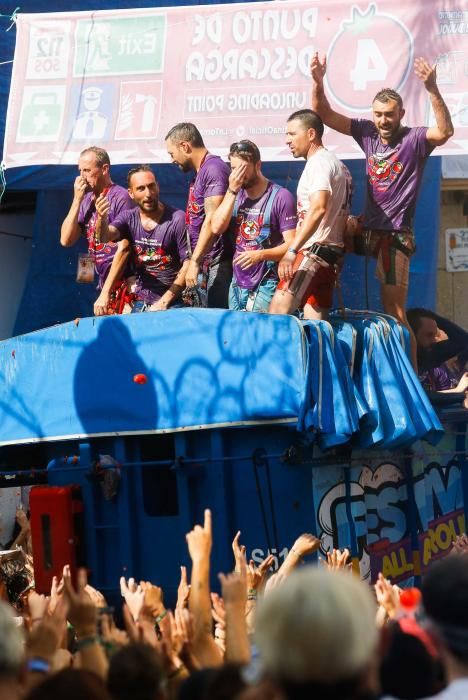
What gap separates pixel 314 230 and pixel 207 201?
115 centimetres

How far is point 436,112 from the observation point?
9.98m

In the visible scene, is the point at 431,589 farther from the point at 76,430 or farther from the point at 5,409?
the point at 5,409

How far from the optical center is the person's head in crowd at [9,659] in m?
2.88

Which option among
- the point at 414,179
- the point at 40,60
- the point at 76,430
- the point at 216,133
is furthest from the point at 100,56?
the point at 76,430

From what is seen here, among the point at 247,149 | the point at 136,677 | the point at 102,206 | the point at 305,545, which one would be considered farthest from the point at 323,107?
the point at 136,677

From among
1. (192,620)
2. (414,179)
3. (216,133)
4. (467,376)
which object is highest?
(216,133)

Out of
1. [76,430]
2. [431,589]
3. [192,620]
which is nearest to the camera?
[431,589]

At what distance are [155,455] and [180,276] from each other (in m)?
2.17

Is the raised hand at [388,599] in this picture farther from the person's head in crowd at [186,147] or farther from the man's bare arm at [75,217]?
the man's bare arm at [75,217]

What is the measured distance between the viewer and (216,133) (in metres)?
11.5

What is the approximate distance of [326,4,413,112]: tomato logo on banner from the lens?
1102cm

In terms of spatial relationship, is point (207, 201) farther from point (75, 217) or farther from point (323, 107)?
point (323, 107)

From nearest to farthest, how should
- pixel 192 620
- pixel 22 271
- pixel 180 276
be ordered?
pixel 192 620 → pixel 180 276 → pixel 22 271

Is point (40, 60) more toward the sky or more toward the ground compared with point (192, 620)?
more toward the sky
